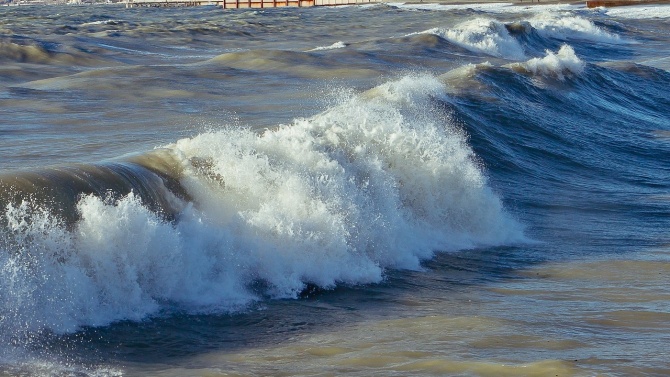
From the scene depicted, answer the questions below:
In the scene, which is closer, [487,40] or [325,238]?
[325,238]

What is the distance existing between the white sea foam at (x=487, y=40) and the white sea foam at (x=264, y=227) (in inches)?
824

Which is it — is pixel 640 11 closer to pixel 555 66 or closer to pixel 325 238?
pixel 555 66

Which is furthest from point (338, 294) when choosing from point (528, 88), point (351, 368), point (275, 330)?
point (528, 88)

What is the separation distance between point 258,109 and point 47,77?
702 centimetres

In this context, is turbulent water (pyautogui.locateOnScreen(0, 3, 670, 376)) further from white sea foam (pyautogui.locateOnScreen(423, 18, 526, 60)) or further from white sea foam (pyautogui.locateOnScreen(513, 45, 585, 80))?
white sea foam (pyautogui.locateOnScreen(423, 18, 526, 60))

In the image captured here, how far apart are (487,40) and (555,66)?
1189 cm

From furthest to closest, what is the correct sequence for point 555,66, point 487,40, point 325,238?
point 487,40, point 555,66, point 325,238

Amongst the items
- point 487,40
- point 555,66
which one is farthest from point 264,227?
point 487,40

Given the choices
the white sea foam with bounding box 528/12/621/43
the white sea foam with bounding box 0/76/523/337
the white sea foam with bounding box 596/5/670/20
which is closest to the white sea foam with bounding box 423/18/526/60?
the white sea foam with bounding box 528/12/621/43

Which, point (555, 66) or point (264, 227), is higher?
point (555, 66)

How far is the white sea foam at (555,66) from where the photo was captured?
848 inches

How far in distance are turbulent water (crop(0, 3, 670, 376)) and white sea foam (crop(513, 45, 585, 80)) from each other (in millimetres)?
3847

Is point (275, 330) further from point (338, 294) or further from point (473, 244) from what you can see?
point (473, 244)

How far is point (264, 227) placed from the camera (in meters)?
8.65
